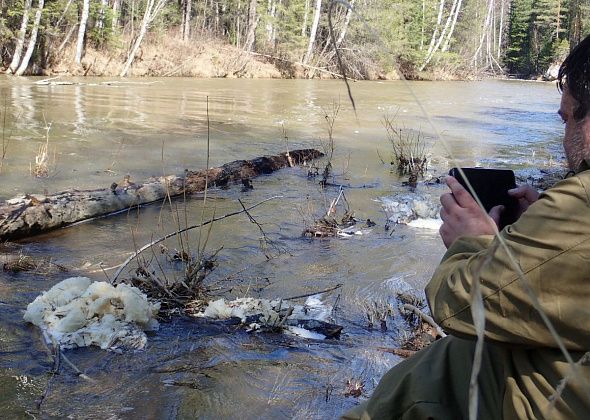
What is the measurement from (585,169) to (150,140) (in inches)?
421

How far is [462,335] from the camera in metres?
1.42

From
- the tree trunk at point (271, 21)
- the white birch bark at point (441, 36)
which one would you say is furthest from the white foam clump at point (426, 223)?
the white birch bark at point (441, 36)

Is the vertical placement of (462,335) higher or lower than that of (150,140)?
higher

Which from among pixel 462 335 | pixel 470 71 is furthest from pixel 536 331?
pixel 470 71

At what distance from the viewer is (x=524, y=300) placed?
1.27 m

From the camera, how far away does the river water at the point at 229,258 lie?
2.93 meters

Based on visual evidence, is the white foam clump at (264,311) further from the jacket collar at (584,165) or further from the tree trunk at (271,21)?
the tree trunk at (271,21)

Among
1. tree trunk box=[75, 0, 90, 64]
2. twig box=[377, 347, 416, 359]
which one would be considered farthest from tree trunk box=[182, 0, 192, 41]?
twig box=[377, 347, 416, 359]

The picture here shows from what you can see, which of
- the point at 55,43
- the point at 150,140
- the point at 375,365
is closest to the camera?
the point at 375,365

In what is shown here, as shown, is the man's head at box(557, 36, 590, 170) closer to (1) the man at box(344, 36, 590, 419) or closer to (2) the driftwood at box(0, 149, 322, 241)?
(1) the man at box(344, 36, 590, 419)

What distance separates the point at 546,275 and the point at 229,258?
4.16 m

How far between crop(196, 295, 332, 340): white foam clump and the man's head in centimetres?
242

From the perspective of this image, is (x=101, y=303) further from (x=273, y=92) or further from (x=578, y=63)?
(x=273, y=92)

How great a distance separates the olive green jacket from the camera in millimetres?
1233
